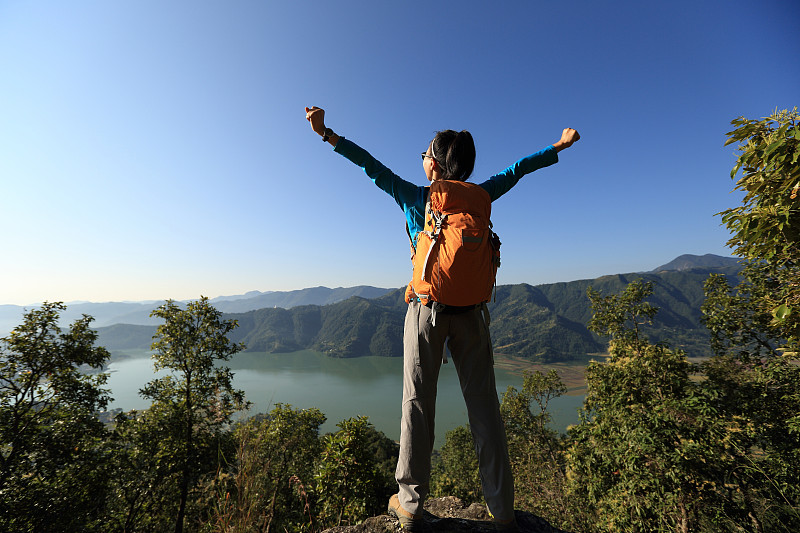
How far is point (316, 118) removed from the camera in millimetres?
1742

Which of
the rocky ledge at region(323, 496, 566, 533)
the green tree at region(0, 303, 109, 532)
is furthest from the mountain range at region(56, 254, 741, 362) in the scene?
the rocky ledge at region(323, 496, 566, 533)

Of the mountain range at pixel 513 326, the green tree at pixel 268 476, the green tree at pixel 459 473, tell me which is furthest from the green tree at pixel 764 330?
the mountain range at pixel 513 326

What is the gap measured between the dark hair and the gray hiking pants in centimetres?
84

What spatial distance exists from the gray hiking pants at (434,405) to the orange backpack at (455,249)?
0.16m

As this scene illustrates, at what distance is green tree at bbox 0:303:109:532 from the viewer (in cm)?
588

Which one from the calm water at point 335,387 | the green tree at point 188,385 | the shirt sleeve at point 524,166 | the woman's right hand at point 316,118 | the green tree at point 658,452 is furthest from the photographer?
the calm water at point 335,387

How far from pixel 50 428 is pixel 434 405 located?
971 cm

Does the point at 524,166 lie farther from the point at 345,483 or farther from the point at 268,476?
the point at 345,483

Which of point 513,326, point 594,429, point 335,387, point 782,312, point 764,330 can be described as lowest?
point 335,387

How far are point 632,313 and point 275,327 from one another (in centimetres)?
18713

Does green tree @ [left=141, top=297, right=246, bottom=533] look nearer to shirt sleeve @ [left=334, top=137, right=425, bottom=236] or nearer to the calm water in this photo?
shirt sleeve @ [left=334, top=137, right=425, bottom=236]

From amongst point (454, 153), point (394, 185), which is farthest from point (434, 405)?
point (454, 153)

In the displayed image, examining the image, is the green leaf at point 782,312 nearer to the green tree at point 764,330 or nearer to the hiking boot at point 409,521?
the green tree at point 764,330

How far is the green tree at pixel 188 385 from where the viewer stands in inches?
354
